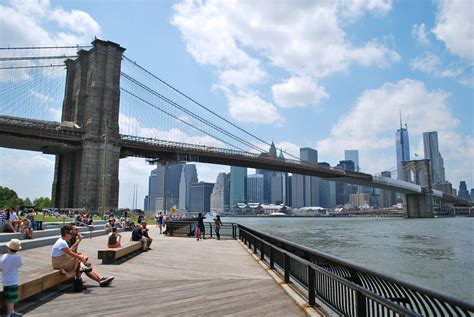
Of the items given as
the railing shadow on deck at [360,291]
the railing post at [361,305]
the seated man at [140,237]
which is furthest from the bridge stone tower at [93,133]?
the railing post at [361,305]

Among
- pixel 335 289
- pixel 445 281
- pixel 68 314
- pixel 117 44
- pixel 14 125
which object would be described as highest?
pixel 117 44

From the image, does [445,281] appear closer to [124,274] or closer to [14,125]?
[124,274]

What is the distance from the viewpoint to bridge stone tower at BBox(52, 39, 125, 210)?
47938mm

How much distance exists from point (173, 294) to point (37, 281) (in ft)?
7.09

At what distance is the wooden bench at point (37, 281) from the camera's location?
225 inches

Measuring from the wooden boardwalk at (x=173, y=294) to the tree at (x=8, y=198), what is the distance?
3091 inches

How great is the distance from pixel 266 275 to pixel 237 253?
4.48 meters

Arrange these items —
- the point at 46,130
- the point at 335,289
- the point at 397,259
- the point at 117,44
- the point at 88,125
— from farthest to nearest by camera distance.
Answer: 1. the point at 117,44
2. the point at 88,125
3. the point at 46,130
4. the point at 397,259
5. the point at 335,289

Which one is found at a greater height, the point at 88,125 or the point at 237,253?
the point at 88,125

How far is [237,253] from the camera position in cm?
1302

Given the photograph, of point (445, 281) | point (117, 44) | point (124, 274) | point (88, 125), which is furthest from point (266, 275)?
point (117, 44)

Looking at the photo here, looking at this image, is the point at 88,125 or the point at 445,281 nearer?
the point at 445,281

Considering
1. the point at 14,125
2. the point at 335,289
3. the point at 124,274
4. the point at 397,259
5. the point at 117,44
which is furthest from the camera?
the point at 117,44

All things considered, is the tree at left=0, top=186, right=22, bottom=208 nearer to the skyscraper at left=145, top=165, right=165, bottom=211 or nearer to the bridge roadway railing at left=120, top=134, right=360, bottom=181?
the bridge roadway railing at left=120, top=134, right=360, bottom=181
